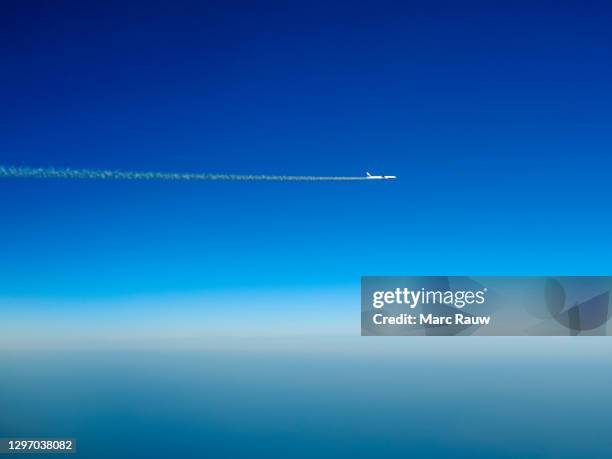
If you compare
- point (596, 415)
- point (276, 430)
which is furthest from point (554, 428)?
point (276, 430)

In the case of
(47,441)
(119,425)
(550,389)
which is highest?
(550,389)

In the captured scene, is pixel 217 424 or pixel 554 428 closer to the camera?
pixel 554 428

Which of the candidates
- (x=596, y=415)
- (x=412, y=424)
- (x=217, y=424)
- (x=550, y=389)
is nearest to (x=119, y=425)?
(x=217, y=424)

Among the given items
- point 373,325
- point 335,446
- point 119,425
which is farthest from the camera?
point 119,425

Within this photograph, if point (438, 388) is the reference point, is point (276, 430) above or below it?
below

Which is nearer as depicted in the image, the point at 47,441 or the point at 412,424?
the point at 47,441

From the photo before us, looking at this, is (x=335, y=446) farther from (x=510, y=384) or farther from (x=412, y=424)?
(x=510, y=384)

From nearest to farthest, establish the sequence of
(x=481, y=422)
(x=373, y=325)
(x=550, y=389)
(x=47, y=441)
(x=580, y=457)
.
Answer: (x=47, y=441)
(x=373, y=325)
(x=580, y=457)
(x=481, y=422)
(x=550, y=389)

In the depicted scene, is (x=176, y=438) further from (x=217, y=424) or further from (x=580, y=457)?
(x=580, y=457)

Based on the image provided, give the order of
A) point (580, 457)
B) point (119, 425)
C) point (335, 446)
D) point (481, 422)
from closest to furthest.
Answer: point (580, 457)
point (335, 446)
point (119, 425)
point (481, 422)
